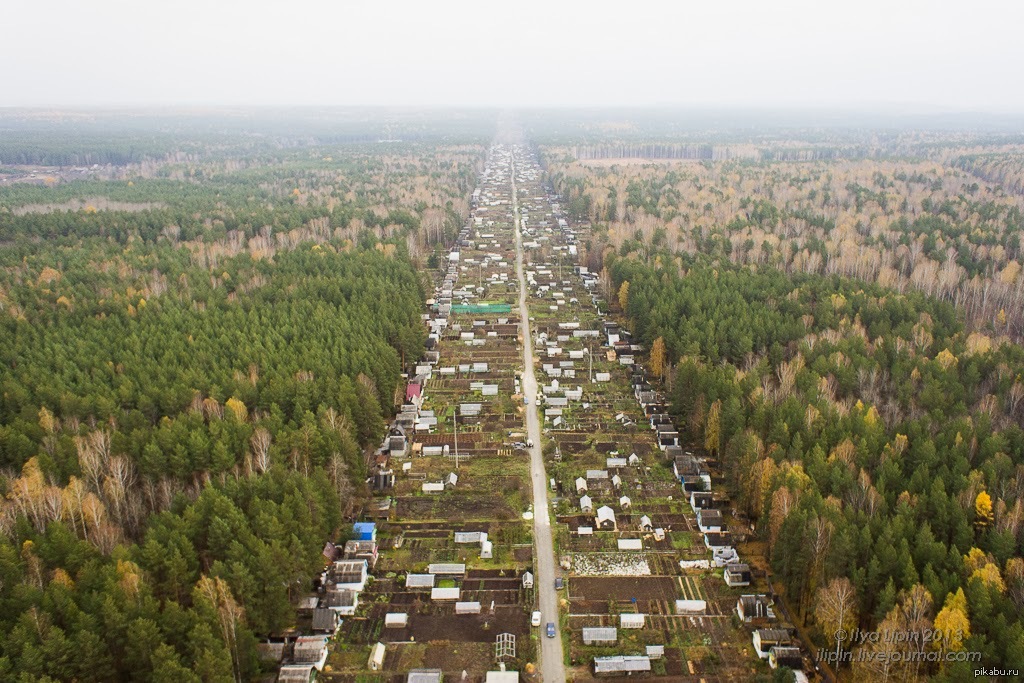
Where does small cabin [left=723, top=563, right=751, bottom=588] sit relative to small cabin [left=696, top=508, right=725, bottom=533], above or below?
below

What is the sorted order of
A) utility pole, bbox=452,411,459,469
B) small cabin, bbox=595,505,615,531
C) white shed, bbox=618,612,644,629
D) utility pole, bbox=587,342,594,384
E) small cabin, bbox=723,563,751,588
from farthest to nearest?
1. utility pole, bbox=587,342,594,384
2. utility pole, bbox=452,411,459,469
3. small cabin, bbox=595,505,615,531
4. small cabin, bbox=723,563,751,588
5. white shed, bbox=618,612,644,629

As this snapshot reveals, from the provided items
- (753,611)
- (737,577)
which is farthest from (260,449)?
(753,611)

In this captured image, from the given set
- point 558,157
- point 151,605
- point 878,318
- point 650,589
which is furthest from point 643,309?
point 558,157

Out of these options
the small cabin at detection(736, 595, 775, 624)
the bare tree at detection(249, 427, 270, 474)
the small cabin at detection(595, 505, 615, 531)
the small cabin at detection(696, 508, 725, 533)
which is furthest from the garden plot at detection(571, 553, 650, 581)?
the bare tree at detection(249, 427, 270, 474)

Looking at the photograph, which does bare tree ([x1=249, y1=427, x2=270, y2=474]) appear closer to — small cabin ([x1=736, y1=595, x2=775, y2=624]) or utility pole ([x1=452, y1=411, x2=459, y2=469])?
utility pole ([x1=452, y1=411, x2=459, y2=469])

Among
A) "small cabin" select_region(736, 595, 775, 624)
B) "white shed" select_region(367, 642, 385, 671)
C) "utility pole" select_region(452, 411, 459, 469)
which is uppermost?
"utility pole" select_region(452, 411, 459, 469)

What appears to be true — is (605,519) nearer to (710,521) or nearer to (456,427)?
(710,521)
